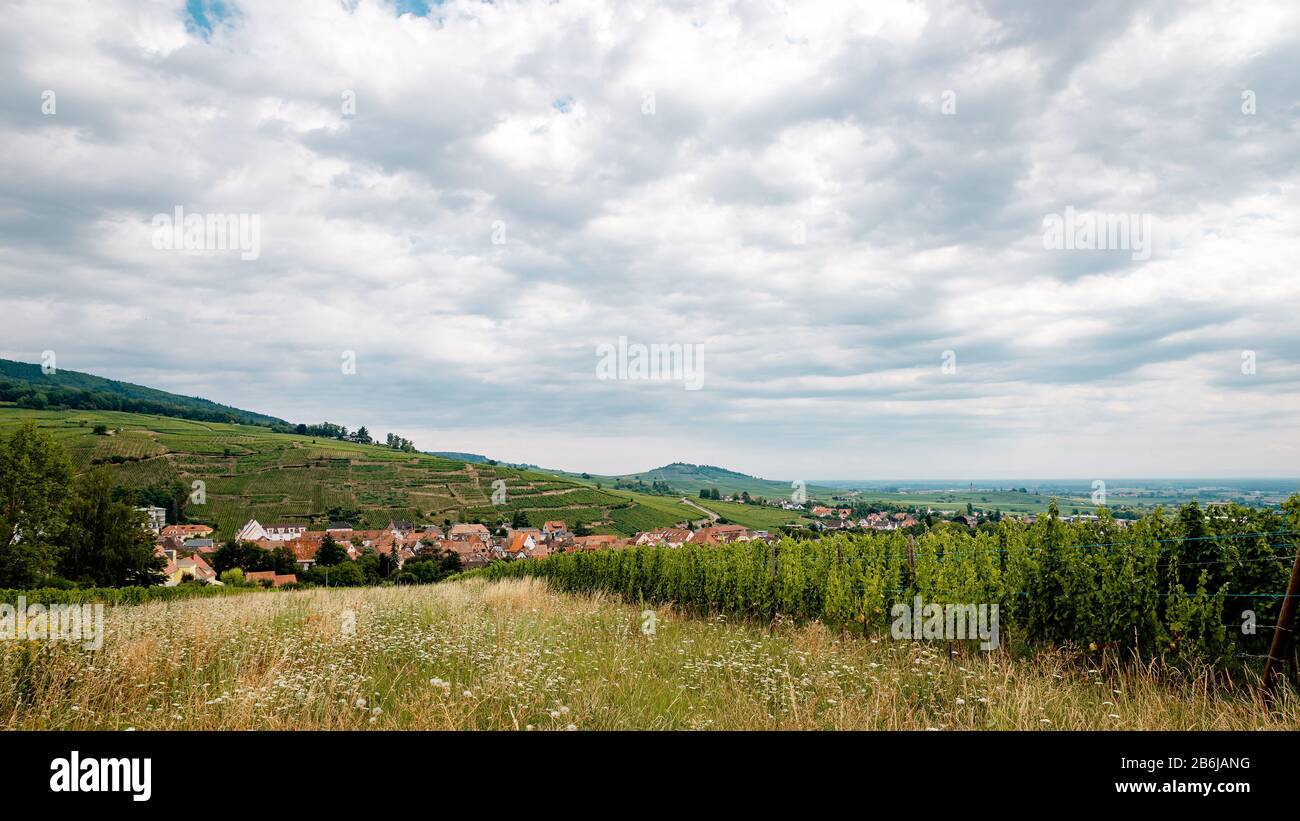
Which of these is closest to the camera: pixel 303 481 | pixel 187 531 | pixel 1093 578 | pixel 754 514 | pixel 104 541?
pixel 1093 578

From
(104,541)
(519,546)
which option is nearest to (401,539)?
(519,546)

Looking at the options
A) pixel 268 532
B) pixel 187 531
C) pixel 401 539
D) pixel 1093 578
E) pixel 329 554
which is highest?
pixel 1093 578

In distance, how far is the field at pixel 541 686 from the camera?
5.18m

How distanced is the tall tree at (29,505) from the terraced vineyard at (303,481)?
201 feet

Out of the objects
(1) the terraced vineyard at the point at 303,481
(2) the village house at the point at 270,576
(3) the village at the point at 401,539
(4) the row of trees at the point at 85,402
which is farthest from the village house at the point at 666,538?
(4) the row of trees at the point at 85,402

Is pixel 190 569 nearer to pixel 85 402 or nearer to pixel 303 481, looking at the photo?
pixel 303 481

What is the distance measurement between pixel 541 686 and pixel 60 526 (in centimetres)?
4476

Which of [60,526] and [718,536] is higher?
[718,536]

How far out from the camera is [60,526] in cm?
3622

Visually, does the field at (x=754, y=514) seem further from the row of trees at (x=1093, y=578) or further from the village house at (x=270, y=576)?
the row of trees at (x=1093, y=578)

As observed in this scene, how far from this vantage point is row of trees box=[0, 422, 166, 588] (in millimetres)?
34250

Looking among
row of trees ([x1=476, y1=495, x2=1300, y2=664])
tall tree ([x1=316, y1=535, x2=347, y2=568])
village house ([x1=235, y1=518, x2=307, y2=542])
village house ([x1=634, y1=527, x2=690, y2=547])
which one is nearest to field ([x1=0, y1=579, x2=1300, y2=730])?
row of trees ([x1=476, y1=495, x2=1300, y2=664])

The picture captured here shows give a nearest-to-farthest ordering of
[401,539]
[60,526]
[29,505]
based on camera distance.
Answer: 1. [29,505]
2. [60,526]
3. [401,539]

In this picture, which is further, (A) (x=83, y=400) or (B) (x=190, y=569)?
(A) (x=83, y=400)
